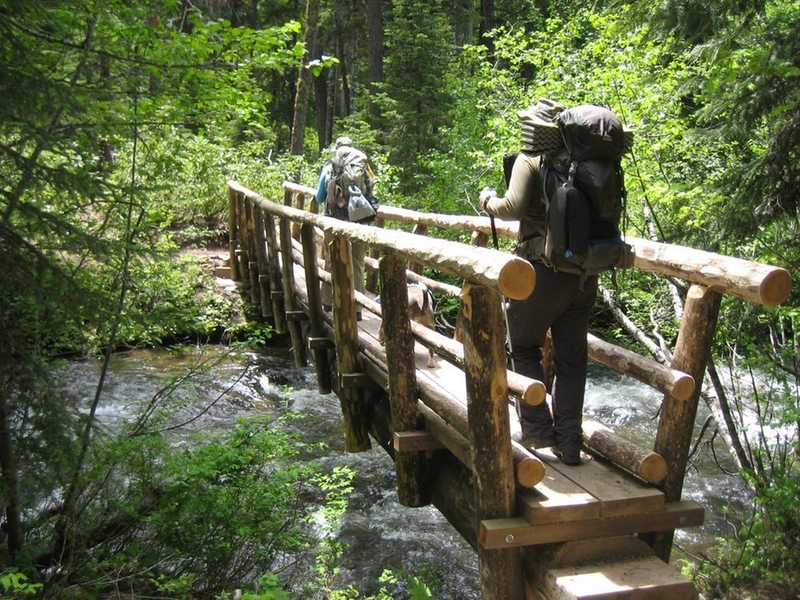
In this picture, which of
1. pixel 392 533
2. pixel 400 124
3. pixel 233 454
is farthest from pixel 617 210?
pixel 400 124

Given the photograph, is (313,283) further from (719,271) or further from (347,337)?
(719,271)

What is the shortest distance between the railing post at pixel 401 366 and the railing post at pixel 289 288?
14.2 ft

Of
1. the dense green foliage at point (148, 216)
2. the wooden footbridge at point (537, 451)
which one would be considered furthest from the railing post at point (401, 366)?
the dense green foliage at point (148, 216)

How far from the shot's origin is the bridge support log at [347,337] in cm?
550

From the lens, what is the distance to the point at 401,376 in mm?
4297

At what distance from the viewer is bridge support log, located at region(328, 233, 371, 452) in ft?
18.0

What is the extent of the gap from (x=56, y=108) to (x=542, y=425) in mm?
3069

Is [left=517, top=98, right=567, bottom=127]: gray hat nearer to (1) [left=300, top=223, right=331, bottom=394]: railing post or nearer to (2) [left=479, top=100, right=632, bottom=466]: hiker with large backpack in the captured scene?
(2) [left=479, top=100, right=632, bottom=466]: hiker with large backpack

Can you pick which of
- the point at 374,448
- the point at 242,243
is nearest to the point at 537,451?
the point at 374,448

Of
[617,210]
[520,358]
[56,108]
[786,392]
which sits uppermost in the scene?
[56,108]

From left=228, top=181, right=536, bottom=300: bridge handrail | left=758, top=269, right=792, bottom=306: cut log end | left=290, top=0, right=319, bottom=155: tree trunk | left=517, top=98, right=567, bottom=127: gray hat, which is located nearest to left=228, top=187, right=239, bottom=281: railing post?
left=290, top=0, right=319, bottom=155: tree trunk

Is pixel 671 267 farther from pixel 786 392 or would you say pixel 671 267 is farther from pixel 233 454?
pixel 233 454

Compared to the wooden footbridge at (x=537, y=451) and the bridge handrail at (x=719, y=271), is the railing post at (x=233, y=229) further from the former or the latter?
the bridge handrail at (x=719, y=271)

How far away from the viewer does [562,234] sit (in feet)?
10.6
